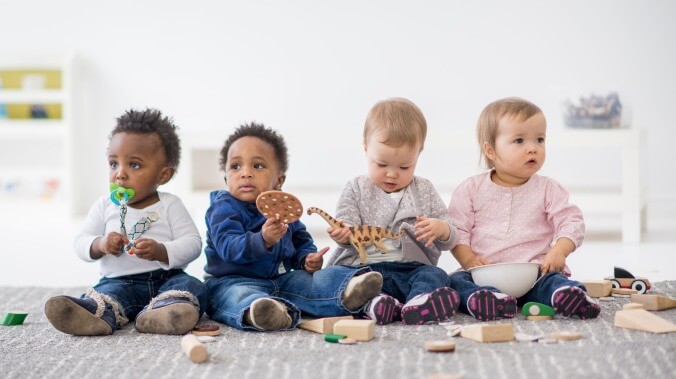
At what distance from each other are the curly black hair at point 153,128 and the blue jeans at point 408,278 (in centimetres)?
46

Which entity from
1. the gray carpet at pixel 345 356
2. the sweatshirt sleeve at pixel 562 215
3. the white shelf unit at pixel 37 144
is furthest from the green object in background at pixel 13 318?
the white shelf unit at pixel 37 144

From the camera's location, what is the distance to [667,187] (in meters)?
4.20

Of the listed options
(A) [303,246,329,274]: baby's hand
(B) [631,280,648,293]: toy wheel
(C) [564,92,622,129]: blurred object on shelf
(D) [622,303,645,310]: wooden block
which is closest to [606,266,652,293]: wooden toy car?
(B) [631,280,648,293]: toy wheel

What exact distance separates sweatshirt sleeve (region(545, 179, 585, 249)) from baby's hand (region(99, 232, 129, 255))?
2.83ft

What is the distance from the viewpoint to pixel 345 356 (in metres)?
1.24

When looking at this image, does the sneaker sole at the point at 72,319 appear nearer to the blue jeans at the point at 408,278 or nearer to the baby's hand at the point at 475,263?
the blue jeans at the point at 408,278

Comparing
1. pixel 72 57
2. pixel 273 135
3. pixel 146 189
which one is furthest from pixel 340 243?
pixel 72 57

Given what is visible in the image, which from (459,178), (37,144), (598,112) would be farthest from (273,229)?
(37,144)

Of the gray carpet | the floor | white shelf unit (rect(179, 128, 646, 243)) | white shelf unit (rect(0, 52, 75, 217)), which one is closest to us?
the gray carpet

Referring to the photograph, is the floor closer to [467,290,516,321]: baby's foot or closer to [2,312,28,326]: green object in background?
[2,312,28,326]: green object in background

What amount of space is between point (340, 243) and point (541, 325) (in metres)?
0.42

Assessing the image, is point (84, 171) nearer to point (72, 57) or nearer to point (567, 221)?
point (72, 57)

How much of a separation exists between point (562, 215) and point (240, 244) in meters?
0.67

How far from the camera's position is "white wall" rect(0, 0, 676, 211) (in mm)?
4164
